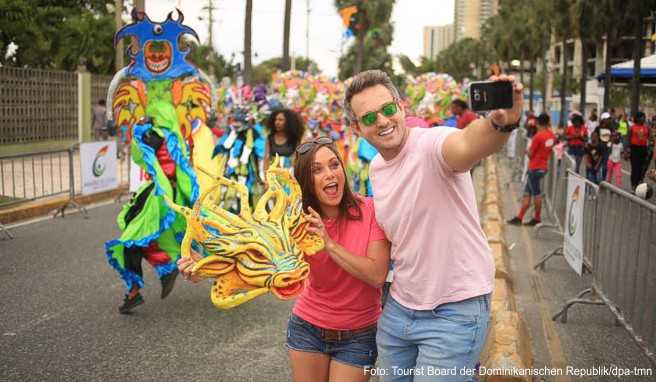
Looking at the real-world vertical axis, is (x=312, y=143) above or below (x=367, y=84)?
below

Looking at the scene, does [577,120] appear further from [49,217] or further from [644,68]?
[49,217]

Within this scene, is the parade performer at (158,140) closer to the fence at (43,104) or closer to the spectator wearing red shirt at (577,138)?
the spectator wearing red shirt at (577,138)

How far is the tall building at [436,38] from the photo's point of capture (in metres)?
174

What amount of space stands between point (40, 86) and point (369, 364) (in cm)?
1823

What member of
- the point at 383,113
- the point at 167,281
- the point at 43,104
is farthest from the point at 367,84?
the point at 43,104

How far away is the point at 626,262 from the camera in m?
4.94

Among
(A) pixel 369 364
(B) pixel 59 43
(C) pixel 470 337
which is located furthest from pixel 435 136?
(B) pixel 59 43

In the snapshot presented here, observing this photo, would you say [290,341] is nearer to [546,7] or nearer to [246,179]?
[246,179]

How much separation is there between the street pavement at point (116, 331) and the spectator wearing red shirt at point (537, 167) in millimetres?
5510

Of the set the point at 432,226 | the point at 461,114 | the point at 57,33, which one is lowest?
the point at 432,226

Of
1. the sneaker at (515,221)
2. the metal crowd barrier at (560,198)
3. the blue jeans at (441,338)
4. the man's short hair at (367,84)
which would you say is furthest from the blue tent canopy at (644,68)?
the blue jeans at (441,338)

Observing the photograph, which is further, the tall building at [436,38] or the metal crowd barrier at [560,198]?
the tall building at [436,38]

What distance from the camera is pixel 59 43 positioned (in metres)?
23.2

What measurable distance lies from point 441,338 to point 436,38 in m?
184
